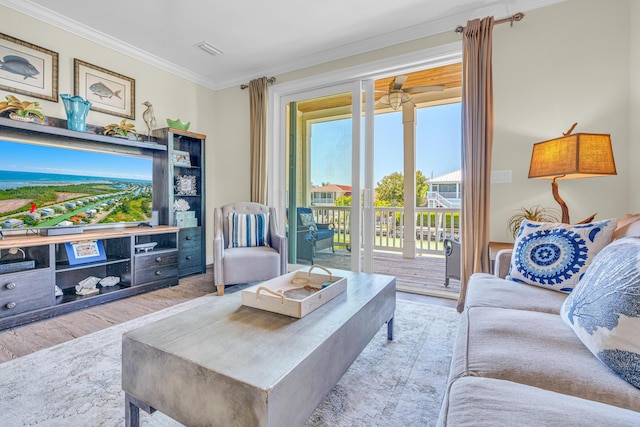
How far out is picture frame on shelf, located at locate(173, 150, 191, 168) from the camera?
3687 mm

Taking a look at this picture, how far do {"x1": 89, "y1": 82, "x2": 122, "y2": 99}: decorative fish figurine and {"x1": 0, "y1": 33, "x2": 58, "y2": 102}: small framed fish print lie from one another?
0.32 metres

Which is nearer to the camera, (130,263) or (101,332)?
(101,332)

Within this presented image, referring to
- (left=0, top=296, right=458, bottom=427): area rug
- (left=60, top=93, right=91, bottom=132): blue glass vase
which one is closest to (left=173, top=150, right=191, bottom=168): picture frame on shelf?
(left=60, top=93, right=91, bottom=132): blue glass vase

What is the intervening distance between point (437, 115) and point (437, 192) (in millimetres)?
1440

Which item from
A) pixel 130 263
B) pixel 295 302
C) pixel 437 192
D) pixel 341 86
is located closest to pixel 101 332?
pixel 130 263

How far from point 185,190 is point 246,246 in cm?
120

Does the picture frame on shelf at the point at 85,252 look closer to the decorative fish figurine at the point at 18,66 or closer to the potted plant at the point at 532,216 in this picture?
the decorative fish figurine at the point at 18,66

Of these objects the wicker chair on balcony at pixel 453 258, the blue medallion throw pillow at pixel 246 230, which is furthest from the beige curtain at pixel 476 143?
the blue medallion throw pillow at pixel 246 230

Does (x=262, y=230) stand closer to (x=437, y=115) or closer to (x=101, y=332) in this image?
(x=101, y=332)

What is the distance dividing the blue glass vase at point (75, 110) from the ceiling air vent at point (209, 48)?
4.34 feet

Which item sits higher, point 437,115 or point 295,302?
point 437,115

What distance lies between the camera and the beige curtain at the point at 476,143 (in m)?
2.66

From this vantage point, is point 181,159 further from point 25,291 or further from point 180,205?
point 25,291

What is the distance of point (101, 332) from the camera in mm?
2107
